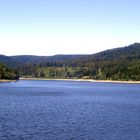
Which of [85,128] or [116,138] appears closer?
[116,138]

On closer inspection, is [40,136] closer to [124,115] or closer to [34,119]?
[34,119]

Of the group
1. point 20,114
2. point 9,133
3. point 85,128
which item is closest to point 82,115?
point 20,114

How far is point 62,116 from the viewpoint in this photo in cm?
6300

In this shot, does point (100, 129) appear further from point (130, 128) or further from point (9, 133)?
point (9, 133)

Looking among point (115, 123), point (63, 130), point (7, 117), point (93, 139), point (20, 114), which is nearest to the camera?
point (93, 139)

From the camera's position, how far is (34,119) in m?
58.0

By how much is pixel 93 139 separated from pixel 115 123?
12.5 metres

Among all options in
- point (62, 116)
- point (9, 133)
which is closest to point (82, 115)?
point (62, 116)

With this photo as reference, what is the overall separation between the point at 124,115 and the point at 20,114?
54.7 feet

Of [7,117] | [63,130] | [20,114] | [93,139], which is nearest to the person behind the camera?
[93,139]

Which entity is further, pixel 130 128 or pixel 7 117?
pixel 7 117

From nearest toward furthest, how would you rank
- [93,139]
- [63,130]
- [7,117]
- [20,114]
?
[93,139] → [63,130] → [7,117] → [20,114]

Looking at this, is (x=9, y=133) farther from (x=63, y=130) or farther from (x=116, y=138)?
(x=116, y=138)

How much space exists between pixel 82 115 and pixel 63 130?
56.6ft
